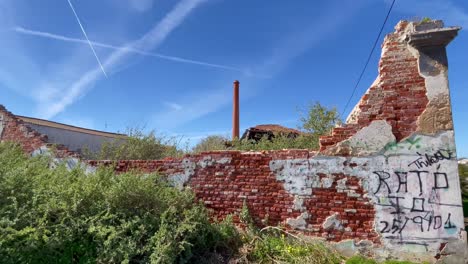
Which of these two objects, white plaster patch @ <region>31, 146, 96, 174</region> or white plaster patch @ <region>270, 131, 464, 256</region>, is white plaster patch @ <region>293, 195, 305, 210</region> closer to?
white plaster patch @ <region>270, 131, 464, 256</region>

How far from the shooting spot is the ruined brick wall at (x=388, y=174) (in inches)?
203

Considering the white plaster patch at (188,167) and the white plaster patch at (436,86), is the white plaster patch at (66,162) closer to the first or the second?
the white plaster patch at (188,167)

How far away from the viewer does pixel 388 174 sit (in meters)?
5.37

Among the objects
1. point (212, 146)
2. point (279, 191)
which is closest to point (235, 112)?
point (212, 146)

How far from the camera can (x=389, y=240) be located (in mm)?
5238

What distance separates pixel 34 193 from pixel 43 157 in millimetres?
3192

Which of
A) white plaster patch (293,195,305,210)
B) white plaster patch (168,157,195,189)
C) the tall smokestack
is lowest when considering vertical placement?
white plaster patch (293,195,305,210)

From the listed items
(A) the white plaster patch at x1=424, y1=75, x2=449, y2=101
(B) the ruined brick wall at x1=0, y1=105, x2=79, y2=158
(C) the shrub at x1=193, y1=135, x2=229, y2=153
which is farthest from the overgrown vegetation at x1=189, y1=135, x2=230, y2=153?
(A) the white plaster patch at x1=424, y1=75, x2=449, y2=101

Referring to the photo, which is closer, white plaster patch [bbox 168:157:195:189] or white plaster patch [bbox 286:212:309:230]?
white plaster patch [bbox 286:212:309:230]

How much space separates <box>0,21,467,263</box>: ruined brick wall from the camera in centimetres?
516

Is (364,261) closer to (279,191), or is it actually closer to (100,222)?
(279,191)

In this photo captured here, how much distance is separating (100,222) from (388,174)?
4.86 metres

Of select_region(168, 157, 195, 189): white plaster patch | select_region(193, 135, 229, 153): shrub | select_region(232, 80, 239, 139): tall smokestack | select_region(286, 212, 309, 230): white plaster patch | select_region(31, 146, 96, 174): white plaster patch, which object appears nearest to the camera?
select_region(286, 212, 309, 230): white plaster patch

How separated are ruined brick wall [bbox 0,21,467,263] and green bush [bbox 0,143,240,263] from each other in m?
1.09
